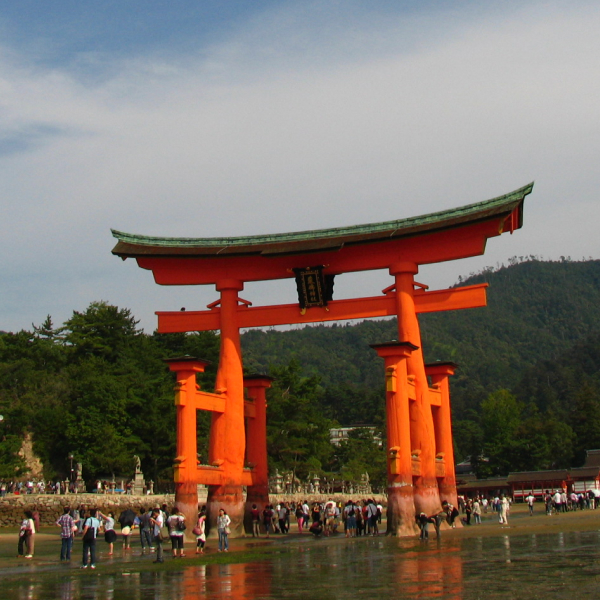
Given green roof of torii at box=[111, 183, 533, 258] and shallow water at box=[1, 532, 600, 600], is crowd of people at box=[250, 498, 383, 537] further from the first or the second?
green roof of torii at box=[111, 183, 533, 258]

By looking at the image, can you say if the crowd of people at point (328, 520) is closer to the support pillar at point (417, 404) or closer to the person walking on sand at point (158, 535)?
the support pillar at point (417, 404)

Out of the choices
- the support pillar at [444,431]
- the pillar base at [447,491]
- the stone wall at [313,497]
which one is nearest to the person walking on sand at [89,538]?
the support pillar at [444,431]

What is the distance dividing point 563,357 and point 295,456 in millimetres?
108999

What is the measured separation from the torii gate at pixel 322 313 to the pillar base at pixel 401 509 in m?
0.03

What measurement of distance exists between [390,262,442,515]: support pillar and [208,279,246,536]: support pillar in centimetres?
559

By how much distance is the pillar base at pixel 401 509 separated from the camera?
22.4 metres

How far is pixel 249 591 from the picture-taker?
36.9ft

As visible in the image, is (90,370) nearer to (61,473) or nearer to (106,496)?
(61,473)

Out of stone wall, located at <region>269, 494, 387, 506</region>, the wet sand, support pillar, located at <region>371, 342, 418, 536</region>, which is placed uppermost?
support pillar, located at <region>371, 342, 418, 536</region>

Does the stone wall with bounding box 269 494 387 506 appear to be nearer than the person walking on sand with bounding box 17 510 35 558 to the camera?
No

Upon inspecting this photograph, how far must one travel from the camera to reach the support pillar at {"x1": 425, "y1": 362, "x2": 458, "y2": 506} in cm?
2702

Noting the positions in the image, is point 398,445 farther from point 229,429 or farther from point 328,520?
point 229,429

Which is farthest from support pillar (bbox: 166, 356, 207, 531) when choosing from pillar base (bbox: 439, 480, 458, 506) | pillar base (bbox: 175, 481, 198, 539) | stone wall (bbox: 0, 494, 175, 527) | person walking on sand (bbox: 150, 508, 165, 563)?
stone wall (bbox: 0, 494, 175, 527)

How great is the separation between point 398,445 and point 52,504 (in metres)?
24.7
